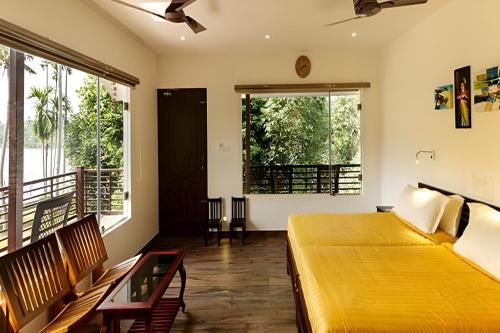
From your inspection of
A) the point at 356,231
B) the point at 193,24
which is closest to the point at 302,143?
the point at 356,231

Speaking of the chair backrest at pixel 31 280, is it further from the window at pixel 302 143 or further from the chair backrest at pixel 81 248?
the window at pixel 302 143

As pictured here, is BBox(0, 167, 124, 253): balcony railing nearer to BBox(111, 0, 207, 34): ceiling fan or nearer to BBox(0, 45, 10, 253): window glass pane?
BBox(0, 45, 10, 253): window glass pane

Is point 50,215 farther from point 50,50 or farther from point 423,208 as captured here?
point 423,208

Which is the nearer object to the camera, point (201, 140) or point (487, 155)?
point (487, 155)

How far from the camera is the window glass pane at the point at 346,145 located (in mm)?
4793

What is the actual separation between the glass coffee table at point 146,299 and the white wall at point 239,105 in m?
2.19

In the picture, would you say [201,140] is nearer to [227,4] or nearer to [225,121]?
[225,121]

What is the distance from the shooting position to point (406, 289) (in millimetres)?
1761

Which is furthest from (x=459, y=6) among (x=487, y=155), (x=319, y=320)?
(x=319, y=320)

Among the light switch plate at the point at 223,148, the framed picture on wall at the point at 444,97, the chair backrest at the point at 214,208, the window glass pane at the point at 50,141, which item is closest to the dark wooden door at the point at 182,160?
the chair backrest at the point at 214,208

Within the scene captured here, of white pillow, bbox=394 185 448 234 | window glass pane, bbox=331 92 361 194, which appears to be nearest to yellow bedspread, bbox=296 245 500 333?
white pillow, bbox=394 185 448 234

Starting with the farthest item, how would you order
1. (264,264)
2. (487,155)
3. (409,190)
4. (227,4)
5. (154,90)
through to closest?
1. (154,90)
2. (264,264)
3. (409,190)
4. (227,4)
5. (487,155)

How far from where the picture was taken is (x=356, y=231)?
9.37ft

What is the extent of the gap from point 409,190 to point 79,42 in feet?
12.0
